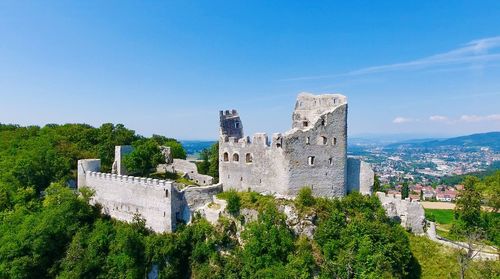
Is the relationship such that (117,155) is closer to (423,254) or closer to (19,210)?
(19,210)

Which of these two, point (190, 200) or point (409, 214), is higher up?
point (190, 200)

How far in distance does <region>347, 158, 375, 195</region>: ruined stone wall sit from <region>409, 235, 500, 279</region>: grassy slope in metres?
5.26

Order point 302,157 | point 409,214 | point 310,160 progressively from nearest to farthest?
1. point 302,157
2. point 310,160
3. point 409,214

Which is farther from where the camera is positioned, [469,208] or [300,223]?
[469,208]

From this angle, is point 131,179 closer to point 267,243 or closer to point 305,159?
point 267,243

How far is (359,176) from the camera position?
34906 millimetres

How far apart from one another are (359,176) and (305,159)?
19.1ft

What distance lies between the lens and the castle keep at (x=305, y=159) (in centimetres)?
3225

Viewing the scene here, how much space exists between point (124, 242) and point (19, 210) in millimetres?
12829

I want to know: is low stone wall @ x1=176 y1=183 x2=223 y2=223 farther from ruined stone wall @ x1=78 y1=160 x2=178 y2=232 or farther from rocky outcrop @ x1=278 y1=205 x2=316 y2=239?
rocky outcrop @ x1=278 y1=205 x2=316 y2=239

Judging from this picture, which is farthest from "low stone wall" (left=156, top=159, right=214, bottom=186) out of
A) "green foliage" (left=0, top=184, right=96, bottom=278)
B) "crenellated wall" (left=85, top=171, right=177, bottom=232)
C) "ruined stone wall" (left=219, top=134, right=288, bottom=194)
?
"green foliage" (left=0, top=184, right=96, bottom=278)

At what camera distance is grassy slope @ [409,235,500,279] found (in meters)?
29.0


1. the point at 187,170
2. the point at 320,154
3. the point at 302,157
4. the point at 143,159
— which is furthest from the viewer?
the point at 187,170

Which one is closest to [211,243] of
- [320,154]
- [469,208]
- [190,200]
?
[190,200]
